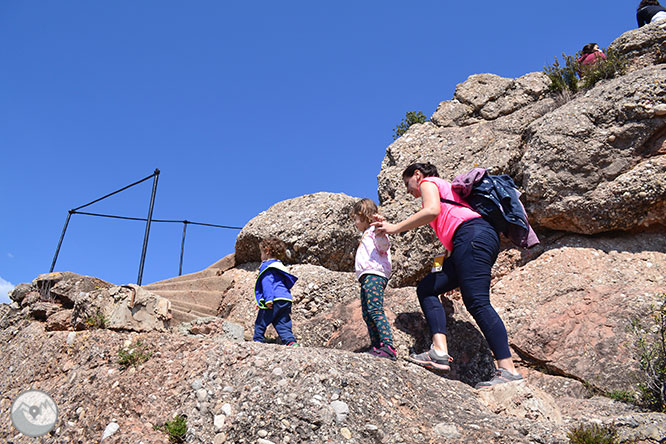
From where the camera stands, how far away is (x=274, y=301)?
214 inches

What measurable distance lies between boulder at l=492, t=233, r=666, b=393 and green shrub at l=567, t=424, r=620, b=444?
5.70 ft

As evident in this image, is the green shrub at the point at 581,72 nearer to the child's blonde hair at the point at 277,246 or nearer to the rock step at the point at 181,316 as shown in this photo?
the child's blonde hair at the point at 277,246

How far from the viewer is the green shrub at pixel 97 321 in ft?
14.9

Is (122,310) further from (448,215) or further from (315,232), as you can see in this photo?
(315,232)

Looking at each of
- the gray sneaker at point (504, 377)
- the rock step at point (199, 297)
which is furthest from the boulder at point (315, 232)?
the gray sneaker at point (504, 377)

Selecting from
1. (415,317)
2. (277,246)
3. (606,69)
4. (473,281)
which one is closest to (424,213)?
(473,281)

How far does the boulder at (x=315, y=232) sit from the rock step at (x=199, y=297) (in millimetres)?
1012

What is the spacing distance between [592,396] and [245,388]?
321 cm

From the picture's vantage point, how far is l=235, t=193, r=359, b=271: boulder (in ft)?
25.2

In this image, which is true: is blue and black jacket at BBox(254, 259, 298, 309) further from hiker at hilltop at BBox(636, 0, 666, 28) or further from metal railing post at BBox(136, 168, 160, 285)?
hiker at hilltop at BBox(636, 0, 666, 28)

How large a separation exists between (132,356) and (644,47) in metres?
7.98

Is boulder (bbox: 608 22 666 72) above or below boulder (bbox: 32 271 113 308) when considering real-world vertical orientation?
above

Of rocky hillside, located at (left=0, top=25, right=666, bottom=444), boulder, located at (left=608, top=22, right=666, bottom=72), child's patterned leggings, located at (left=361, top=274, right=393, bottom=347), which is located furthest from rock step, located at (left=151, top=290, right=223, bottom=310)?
boulder, located at (left=608, top=22, right=666, bottom=72)

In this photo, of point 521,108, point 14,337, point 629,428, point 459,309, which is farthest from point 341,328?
point 521,108
